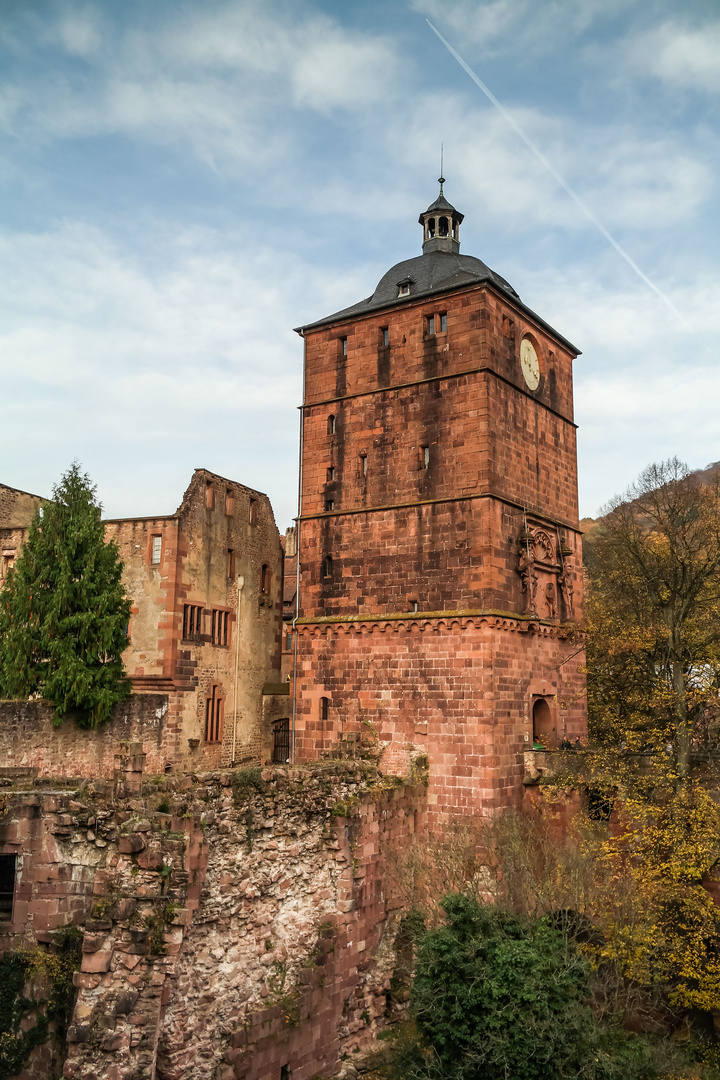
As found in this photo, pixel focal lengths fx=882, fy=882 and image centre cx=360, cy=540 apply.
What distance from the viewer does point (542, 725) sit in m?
24.1

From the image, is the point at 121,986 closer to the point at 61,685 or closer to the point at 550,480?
the point at 61,685

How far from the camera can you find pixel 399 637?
22.8 meters

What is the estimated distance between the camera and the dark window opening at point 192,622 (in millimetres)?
27250

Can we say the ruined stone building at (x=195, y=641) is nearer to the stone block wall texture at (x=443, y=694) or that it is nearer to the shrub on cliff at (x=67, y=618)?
the shrub on cliff at (x=67, y=618)

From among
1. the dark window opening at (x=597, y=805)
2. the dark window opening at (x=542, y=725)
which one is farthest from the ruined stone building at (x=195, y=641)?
the dark window opening at (x=597, y=805)

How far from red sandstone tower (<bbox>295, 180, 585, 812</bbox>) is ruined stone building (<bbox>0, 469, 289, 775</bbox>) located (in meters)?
Answer: 4.46

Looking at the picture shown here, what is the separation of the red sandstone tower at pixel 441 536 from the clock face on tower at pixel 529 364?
8cm

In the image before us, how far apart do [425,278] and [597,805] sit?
15285 millimetres

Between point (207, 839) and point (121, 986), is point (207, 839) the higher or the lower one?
the higher one

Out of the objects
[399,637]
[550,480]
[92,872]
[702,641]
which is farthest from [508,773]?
[92,872]

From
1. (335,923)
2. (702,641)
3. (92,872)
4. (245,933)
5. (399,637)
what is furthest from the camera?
(399,637)

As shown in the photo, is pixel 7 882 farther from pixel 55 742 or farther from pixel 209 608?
pixel 209 608

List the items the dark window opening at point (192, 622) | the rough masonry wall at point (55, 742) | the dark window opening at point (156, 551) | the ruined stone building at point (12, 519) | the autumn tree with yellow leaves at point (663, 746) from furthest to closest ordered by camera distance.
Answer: the ruined stone building at point (12, 519), the dark window opening at point (156, 551), the dark window opening at point (192, 622), the rough masonry wall at point (55, 742), the autumn tree with yellow leaves at point (663, 746)

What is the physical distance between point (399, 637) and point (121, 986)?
39.1 ft
